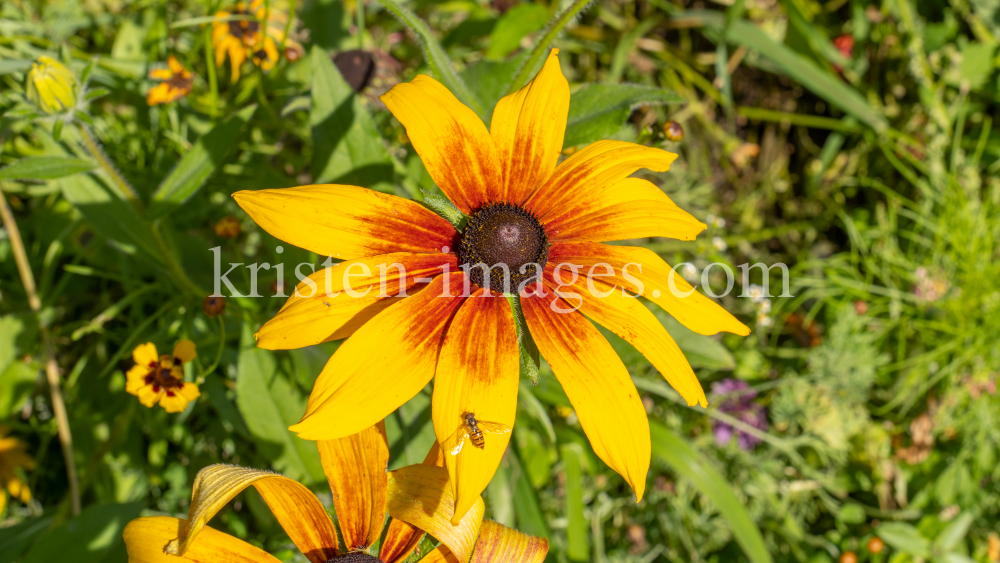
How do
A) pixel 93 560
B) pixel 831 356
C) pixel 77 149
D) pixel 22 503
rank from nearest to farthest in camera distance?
pixel 77 149 → pixel 93 560 → pixel 22 503 → pixel 831 356

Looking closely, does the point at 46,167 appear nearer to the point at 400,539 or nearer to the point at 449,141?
the point at 449,141

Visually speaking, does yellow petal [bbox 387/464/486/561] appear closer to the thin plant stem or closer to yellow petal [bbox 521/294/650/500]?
yellow petal [bbox 521/294/650/500]

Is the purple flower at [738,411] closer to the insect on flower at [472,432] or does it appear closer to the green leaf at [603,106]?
the green leaf at [603,106]

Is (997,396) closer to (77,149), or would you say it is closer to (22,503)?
(77,149)

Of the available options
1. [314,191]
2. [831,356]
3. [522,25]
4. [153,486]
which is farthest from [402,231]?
[831,356]

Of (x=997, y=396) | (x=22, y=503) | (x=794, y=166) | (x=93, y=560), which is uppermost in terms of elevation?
(x=794, y=166)

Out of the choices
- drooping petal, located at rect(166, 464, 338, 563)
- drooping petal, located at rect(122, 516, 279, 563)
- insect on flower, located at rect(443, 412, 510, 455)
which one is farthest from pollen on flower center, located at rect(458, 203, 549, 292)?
drooping petal, located at rect(122, 516, 279, 563)
